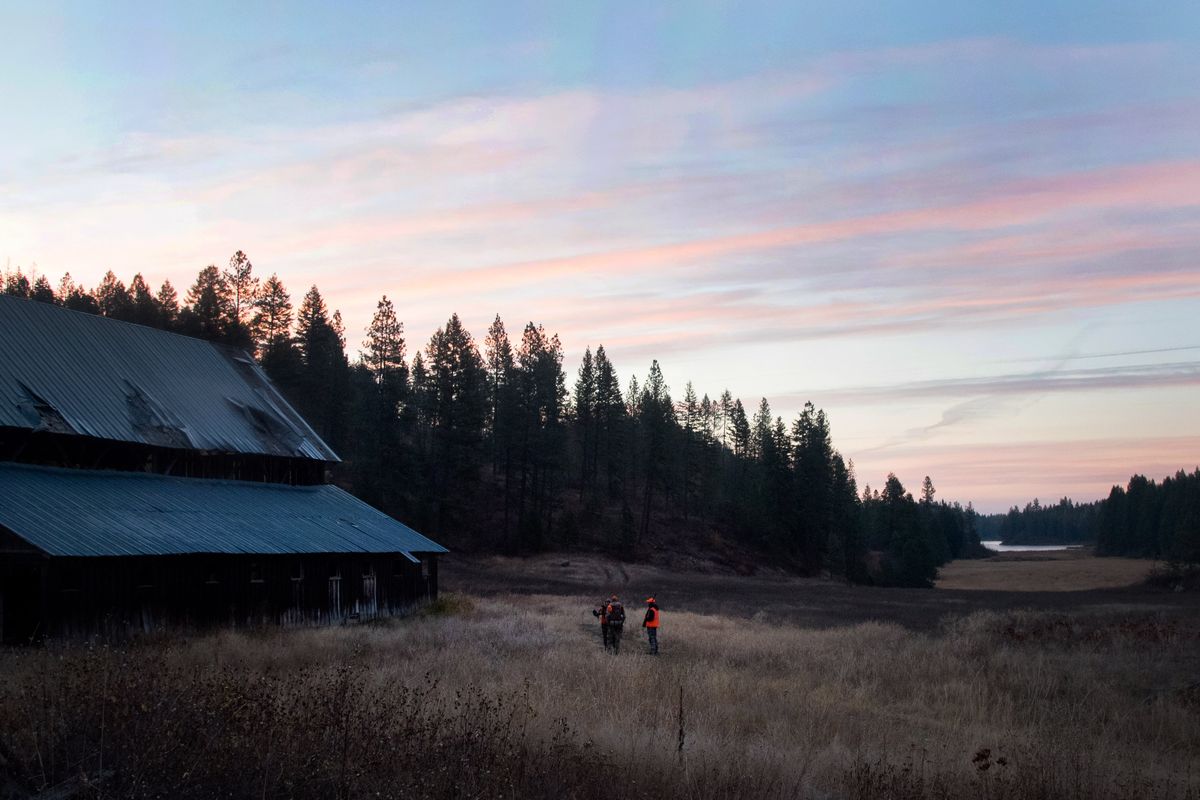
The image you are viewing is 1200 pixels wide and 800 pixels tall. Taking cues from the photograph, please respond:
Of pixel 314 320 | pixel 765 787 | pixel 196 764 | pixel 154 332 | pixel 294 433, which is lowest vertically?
pixel 765 787

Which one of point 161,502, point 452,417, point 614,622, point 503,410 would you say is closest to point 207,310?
point 452,417

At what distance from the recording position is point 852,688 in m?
18.0

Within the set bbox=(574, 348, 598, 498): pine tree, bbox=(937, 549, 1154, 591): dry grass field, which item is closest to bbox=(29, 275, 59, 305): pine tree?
bbox=(574, 348, 598, 498): pine tree

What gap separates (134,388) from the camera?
33.7 metres

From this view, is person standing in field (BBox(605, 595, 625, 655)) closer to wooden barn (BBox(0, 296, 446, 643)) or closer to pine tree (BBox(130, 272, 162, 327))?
wooden barn (BBox(0, 296, 446, 643))

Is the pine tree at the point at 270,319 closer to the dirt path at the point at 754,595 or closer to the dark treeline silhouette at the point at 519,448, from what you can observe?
the dark treeline silhouette at the point at 519,448

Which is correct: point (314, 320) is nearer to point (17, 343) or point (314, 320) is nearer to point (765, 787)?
point (17, 343)

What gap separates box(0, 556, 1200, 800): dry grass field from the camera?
25.8 feet

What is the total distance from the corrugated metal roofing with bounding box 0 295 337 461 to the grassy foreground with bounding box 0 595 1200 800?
10.7 m

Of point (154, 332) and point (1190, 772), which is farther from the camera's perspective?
point (154, 332)

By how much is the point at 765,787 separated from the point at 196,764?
16.7 feet

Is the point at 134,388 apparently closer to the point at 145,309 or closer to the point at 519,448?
the point at 145,309

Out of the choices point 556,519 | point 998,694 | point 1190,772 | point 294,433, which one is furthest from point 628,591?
point 1190,772

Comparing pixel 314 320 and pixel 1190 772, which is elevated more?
pixel 314 320
